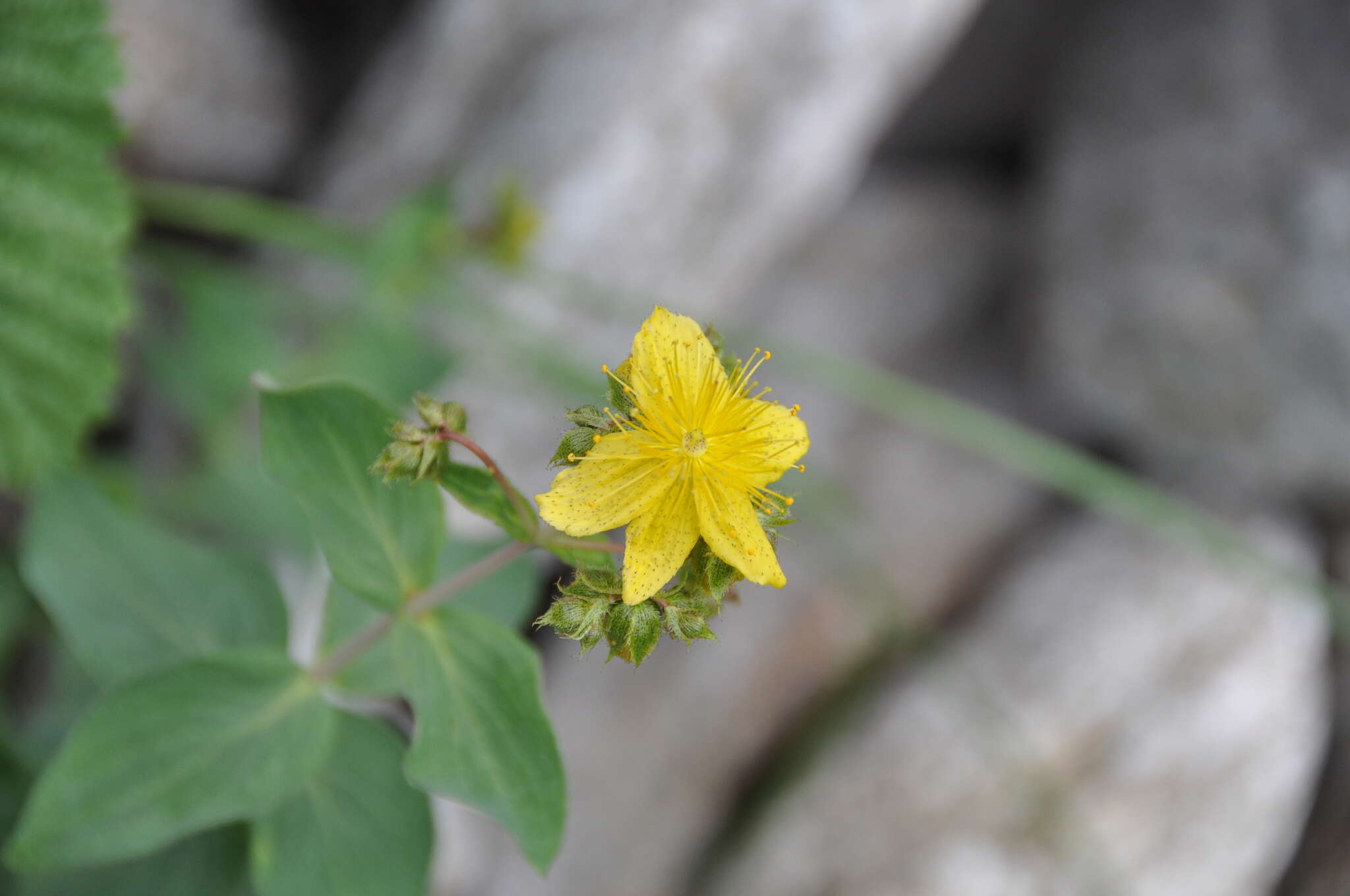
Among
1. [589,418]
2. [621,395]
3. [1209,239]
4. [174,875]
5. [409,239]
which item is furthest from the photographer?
[1209,239]

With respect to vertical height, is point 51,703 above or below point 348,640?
below

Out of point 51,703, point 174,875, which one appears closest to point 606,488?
point 174,875

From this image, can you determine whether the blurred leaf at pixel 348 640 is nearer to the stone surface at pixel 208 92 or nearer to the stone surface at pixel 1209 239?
the stone surface at pixel 208 92

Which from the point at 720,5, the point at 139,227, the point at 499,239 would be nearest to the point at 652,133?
the point at 720,5

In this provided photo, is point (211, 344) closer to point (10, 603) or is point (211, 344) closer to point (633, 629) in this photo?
point (10, 603)

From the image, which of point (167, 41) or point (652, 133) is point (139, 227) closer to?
point (167, 41)

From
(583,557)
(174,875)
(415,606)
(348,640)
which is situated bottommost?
(174,875)

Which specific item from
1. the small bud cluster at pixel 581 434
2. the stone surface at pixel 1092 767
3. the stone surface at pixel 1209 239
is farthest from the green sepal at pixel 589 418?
the stone surface at pixel 1209 239
